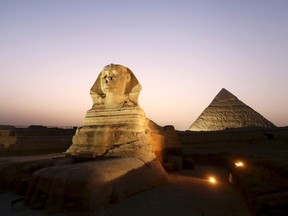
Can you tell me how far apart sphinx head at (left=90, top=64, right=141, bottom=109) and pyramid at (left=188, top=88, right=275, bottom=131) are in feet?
79.2

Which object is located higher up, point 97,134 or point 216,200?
point 97,134

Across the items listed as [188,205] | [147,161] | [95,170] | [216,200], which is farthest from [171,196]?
[95,170]

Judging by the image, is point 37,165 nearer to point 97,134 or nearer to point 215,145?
point 97,134

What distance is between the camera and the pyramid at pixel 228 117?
102 feet

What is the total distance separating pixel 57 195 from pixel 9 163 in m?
2.36

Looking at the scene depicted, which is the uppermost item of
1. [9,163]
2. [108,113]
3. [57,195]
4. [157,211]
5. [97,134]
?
[108,113]

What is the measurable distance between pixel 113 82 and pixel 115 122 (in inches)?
50.0

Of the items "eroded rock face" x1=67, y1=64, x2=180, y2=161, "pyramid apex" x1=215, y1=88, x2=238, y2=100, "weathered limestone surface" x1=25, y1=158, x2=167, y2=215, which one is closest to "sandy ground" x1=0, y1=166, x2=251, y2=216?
"weathered limestone surface" x1=25, y1=158, x2=167, y2=215

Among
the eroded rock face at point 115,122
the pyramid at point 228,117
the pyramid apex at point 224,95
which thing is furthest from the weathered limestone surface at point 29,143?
the pyramid apex at point 224,95

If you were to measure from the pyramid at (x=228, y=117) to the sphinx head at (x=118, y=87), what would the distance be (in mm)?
24127

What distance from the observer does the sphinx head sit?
794 centimetres

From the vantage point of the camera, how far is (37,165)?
5.67 m

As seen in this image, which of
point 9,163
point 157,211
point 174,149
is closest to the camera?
point 157,211

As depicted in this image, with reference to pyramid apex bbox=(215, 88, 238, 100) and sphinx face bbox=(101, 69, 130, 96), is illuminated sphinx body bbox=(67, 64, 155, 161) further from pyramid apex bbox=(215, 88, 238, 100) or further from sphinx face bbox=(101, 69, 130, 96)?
pyramid apex bbox=(215, 88, 238, 100)
